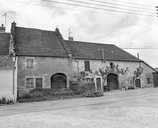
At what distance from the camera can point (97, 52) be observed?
2864 centimetres

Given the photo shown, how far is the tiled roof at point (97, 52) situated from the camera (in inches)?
1039

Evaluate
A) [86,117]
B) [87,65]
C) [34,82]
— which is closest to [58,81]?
[34,82]

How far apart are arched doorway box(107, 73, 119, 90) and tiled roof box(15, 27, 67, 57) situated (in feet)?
28.7

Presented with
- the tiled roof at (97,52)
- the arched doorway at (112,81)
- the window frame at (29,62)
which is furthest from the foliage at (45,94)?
the arched doorway at (112,81)

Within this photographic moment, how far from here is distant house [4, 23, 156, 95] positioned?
21047mm

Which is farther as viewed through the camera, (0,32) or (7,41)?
(0,32)

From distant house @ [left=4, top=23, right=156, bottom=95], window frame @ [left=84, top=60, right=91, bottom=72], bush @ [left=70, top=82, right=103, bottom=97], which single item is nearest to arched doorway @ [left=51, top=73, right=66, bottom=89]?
distant house @ [left=4, top=23, right=156, bottom=95]

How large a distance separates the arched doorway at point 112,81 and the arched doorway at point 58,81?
26.4 feet

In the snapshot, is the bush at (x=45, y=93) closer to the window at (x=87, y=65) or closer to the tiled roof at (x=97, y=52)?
the window at (x=87, y=65)

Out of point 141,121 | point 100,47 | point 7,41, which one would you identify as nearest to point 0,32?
point 7,41

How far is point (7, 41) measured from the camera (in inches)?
896

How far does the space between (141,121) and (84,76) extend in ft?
59.6

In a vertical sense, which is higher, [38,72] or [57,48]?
[57,48]

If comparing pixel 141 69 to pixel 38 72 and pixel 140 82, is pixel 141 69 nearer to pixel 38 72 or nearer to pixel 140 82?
pixel 140 82
